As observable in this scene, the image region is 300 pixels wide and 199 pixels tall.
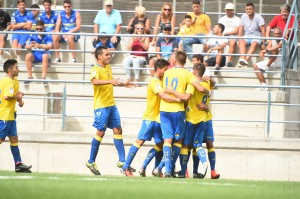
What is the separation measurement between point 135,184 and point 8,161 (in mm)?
6986

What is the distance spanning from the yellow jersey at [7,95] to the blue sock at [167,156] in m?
2.78

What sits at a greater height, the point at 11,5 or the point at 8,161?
the point at 11,5

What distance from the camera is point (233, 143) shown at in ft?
64.2

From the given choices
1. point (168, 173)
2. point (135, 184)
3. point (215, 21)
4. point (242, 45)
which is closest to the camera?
point (135, 184)

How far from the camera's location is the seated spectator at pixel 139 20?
75.5ft

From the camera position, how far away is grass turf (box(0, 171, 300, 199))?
11.8 metres

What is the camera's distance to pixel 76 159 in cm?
1998

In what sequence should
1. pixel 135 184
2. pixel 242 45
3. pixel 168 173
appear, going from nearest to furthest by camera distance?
pixel 135 184 < pixel 168 173 < pixel 242 45

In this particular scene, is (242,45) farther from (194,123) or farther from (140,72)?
(194,123)

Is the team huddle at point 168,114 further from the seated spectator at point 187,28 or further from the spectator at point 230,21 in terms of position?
the spectator at point 230,21

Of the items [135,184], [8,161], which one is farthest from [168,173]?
[8,161]

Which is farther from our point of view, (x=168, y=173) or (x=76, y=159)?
(x=76, y=159)

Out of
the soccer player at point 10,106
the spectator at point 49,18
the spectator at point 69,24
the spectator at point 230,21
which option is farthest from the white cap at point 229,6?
the soccer player at point 10,106

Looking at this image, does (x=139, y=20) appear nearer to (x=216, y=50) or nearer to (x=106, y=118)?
(x=216, y=50)
